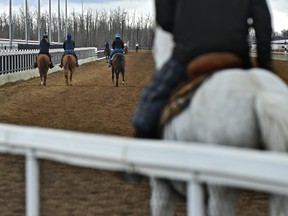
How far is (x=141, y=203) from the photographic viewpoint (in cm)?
552

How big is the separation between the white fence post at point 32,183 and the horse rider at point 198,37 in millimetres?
646

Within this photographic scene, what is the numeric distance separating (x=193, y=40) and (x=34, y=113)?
1065 centimetres

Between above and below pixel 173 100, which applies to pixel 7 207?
below

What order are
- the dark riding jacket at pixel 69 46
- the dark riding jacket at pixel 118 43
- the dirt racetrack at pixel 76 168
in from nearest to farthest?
the dirt racetrack at pixel 76 168
the dark riding jacket at pixel 118 43
the dark riding jacket at pixel 69 46

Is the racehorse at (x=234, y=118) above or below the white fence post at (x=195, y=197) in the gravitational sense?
above

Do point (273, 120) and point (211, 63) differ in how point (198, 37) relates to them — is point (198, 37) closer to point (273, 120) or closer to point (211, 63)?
point (211, 63)

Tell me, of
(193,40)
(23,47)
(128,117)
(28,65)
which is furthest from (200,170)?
(23,47)

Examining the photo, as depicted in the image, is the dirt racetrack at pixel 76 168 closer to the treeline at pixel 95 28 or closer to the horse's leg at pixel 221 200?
the horse's leg at pixel 221 200

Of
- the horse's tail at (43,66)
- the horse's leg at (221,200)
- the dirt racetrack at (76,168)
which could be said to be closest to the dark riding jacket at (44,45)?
the horse's tail at (43,66)

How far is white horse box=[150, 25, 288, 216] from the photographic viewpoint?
8.18 feet

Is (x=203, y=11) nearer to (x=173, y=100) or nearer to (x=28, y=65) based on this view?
(x=173, y=100)

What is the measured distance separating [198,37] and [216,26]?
0.10 m

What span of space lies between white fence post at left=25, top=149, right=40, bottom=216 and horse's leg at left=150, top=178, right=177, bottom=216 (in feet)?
2.08

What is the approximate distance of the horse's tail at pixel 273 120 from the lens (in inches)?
97.4
